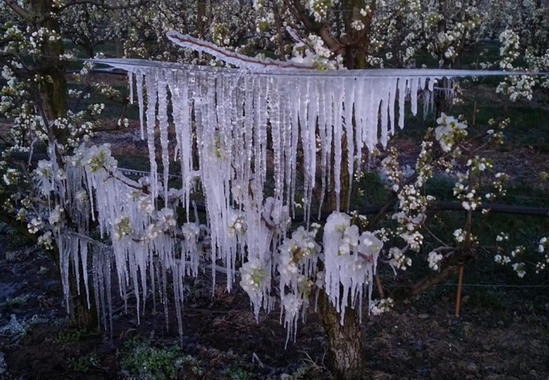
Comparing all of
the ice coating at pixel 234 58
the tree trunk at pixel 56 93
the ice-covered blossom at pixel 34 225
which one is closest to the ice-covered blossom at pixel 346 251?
the ice coating at pixel 234 58

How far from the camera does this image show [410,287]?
4441 mm

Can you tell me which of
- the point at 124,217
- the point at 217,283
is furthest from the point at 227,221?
the point at 217,283

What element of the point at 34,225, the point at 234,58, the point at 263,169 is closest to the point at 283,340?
the point at 34,225

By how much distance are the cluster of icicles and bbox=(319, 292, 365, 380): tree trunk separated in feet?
1.44

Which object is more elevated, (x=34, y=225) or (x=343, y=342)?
(x=34, y=225)

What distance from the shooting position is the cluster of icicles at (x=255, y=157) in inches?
120

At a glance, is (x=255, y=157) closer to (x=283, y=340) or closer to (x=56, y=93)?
(x=283, y=340)

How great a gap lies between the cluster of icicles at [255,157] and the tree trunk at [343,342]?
439mm

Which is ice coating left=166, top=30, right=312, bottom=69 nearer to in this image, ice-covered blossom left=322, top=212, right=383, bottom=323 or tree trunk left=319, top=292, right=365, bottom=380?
ice-covered blossom left=322, top=212, right=383, bottom=323

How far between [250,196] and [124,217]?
1.00 metres

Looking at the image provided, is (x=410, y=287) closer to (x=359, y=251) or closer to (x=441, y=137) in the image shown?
(x=359, y=251)

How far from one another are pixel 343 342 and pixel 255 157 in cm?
212

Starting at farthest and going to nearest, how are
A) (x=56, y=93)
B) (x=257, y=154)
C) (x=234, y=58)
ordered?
(x=56, y=93), (x=234, y=58), (x=257, y=154)

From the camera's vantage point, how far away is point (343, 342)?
465 centimetres
